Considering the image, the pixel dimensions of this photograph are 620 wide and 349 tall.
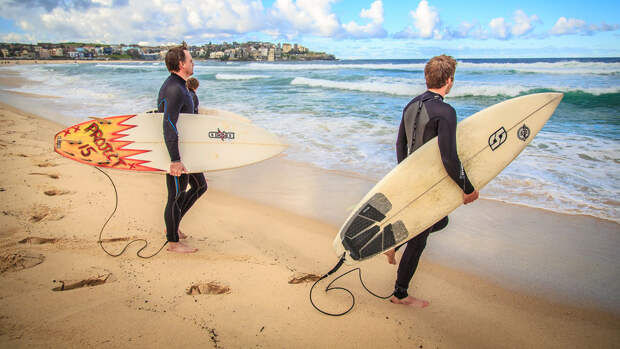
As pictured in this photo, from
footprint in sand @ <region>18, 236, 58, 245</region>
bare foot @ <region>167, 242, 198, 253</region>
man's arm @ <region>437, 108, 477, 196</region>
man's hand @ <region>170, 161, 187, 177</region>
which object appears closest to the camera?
man's arm @ <region>437, 108, 477, 196</region>

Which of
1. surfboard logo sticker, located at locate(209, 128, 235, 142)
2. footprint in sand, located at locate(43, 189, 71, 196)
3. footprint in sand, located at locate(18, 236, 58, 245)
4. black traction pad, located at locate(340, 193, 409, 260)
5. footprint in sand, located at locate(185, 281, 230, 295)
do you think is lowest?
footprint in sand, located at locate(185, 281, 230, 295)

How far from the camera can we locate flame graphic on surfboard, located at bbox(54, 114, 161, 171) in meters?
2.95

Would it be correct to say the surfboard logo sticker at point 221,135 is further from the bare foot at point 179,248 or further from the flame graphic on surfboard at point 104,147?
the bare foot at point 179,248

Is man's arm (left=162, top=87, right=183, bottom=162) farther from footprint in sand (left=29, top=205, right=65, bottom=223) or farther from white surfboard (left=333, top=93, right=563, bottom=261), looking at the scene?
footprint in sand (left=29, top=205, right=65, bottom=223)

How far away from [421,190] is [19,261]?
9.87 ft

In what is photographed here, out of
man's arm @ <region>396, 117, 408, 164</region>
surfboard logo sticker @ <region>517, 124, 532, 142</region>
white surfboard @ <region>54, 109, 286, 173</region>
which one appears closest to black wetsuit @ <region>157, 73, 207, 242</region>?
white surfboard @ <region>54, 109, 286, 173</region>

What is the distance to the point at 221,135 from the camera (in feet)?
10.3

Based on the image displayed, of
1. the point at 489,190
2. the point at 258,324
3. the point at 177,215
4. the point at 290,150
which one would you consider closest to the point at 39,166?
the point at 177,215

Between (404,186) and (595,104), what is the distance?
1351 cm

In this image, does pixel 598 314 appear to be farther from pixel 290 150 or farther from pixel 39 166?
pixel 39 166

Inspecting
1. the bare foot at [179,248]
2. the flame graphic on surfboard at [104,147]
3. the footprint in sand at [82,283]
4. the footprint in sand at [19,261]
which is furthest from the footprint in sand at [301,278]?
the footprint in sand at [19,261]

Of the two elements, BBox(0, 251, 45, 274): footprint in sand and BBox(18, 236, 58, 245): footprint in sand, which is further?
BBox(18, 236, 58, 245): footprint in sand

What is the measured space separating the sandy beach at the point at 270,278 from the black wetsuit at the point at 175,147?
1.14ft

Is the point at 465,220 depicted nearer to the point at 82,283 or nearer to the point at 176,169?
the point at 176,169
